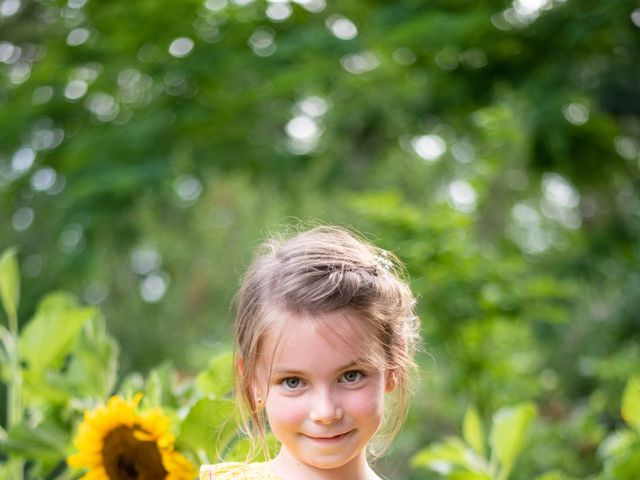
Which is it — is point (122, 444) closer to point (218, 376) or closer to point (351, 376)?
point (218, 376)

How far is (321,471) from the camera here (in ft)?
3.64

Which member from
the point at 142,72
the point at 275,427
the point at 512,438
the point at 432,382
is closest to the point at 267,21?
the point at 142,72

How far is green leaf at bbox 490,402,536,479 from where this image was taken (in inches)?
62.2

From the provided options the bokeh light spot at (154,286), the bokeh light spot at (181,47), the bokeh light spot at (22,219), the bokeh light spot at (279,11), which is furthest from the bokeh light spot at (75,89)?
the bokeh light spot at (154,286)

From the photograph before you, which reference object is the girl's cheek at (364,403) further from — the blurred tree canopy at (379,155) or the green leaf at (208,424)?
the blurred tree canopy at (379,155)

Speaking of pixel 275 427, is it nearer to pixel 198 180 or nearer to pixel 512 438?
pixel 512 438

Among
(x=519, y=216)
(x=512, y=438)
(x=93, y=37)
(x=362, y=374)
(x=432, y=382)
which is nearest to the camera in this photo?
(x=362, y=374)

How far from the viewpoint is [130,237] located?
13.6ft

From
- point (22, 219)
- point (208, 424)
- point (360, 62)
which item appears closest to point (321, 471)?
point (208, 424)

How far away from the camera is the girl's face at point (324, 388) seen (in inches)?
41.7

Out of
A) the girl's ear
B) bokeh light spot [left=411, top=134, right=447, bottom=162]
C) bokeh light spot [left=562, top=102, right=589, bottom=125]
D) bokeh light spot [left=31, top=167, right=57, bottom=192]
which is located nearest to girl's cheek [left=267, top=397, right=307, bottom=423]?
the girl's ear

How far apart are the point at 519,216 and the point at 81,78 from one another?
3416 mm

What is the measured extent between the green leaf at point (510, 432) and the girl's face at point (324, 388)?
55cm

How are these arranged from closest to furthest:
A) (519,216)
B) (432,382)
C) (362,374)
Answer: (362,374), (432,382), (519,216)
